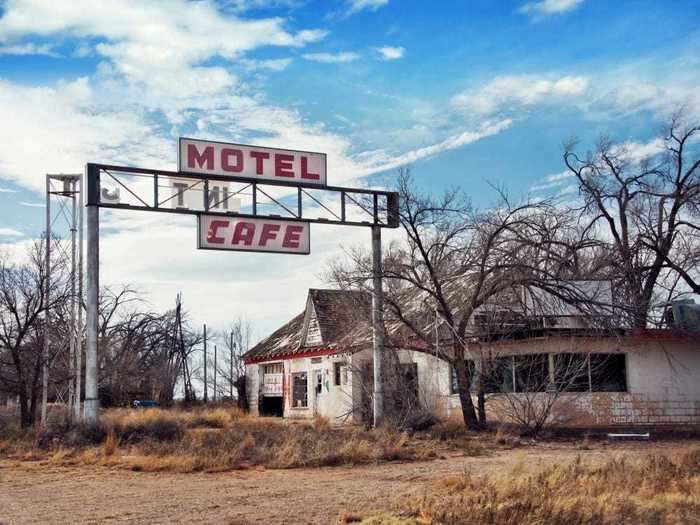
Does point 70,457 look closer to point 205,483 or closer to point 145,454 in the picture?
point 145,454

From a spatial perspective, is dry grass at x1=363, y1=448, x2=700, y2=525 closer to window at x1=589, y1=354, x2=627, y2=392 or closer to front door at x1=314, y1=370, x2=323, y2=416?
window at x1=589, y1=354, x2=627, y2=392

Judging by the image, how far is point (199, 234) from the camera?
21047 millimetres

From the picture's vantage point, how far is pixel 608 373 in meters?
24.3

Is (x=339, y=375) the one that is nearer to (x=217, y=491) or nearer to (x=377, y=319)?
(x=377, y=319)

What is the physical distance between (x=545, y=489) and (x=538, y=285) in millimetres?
10945

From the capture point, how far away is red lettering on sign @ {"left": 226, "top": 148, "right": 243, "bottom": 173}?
2184 cm

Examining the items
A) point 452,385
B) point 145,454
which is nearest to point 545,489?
point 145,454

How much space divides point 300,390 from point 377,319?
45.1 feet

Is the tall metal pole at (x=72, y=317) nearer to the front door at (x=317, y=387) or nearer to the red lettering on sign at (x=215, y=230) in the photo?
the red lettering on sign at (x=215, y=230)

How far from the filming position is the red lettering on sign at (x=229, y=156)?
2184cm

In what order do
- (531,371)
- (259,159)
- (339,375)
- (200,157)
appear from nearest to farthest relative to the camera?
(200,157) < (259,159) < (531,371) < (339,375)

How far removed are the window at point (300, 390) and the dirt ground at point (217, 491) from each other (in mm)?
17709

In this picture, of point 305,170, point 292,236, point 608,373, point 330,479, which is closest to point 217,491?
point 330,479

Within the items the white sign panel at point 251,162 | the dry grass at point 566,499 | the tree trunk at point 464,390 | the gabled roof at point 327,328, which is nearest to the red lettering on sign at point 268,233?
the white sign panel at point 251,162
